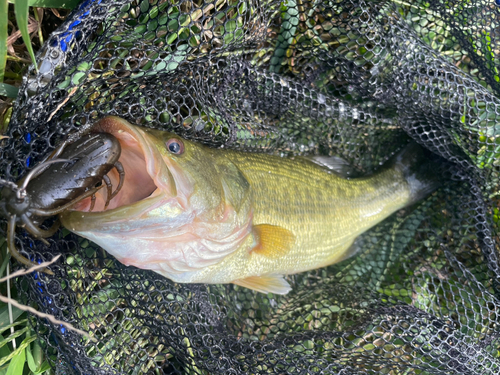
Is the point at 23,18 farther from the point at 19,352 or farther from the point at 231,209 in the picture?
the point at 19,352

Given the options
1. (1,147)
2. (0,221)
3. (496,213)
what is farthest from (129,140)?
(496,213)

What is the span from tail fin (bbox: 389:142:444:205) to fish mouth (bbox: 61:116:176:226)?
2.06 metres

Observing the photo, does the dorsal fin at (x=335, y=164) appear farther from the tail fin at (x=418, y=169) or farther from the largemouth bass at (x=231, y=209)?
the tail fin at (x=418, y=169)

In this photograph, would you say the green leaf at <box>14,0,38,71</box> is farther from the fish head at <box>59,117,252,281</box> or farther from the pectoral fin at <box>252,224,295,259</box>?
the pectoral fin at <box>252,224,295,259</box>

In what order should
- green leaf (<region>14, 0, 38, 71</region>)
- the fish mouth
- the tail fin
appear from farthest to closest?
the tail fin
green leaf (<region>14, 0, 38, 71</region>)
the fish mouth

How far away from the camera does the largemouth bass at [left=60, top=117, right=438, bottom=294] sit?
162 centimetres

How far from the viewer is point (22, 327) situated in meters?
2.14

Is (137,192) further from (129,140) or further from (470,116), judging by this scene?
(470,116)

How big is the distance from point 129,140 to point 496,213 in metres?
2.71

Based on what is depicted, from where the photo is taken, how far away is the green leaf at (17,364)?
1.95 meters

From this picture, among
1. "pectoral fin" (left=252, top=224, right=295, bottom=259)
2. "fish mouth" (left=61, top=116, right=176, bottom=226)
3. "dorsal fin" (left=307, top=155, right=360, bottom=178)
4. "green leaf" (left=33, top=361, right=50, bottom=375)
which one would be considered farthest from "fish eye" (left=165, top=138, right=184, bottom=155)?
"green leaf" (left=33, top=361, right=50, bottom=375)

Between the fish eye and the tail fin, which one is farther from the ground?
the fish eye

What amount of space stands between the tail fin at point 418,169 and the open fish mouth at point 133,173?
Result: 6.75 ft

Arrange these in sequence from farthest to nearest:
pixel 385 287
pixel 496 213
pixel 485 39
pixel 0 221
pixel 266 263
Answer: pixel 385 287, pixel 496 213, pixel 485 39, pixel 266 263, pixel 0 221
